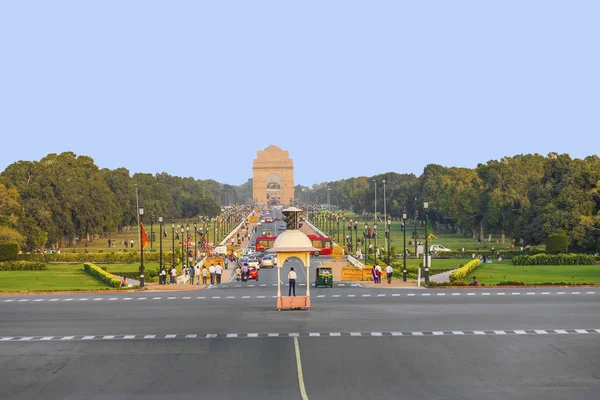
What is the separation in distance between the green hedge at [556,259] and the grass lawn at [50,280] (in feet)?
101

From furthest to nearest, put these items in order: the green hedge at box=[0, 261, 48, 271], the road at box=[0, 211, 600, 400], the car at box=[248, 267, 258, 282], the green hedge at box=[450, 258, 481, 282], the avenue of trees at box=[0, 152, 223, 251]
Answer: the avenue of trees at box=[0, 152, 223, 251] → the green hedge at box=[0, 261, 48, 271] → the car at box=[248, 267, 258, 282] → the green hedge at box=[450, 258, 481, 282] → the road at box=[0, 211, 600, 400]

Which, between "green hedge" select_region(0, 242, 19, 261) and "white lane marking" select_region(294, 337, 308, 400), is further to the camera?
"green hedge" select_region(0, 242, 19, 261)

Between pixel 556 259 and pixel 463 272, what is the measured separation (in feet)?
53.4

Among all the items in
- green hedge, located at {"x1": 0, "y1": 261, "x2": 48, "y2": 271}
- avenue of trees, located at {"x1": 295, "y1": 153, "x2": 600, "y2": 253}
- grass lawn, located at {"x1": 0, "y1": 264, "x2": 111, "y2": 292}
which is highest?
avenue of trees, located at {"x1": 295, "y1": 153, "x2": 600, "y2": 253}

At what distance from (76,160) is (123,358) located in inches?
4049

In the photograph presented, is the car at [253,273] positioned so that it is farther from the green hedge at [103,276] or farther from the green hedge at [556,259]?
the green hedge at [556,259]

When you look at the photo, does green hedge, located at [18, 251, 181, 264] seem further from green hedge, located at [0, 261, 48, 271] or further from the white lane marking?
the white lane marking

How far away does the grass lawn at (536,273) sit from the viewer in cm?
5144

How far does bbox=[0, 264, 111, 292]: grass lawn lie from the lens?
162 feet

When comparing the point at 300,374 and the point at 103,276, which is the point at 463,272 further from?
the point at 300,374

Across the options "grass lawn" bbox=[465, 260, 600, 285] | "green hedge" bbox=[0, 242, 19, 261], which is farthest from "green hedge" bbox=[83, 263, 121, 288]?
"grass lawn" bbox=[465, 260, 600, 285]

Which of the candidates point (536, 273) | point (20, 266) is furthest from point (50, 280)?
point (536, 273)

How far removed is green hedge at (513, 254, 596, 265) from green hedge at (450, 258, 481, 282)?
13.5 feet

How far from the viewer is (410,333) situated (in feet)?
85.3
